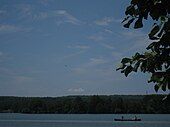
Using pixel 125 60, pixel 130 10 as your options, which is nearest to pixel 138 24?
pixel 130 10

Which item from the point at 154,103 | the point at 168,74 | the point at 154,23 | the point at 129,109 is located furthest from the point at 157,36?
the point at 129,109

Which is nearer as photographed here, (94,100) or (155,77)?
(155,77)

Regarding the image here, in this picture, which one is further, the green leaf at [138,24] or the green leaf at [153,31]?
the green leaf at [153,31]

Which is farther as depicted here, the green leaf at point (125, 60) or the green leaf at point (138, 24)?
the green leaf at point (125, 60)

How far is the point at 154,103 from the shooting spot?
3.99m

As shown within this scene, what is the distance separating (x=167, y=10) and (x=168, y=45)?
13.3 inches

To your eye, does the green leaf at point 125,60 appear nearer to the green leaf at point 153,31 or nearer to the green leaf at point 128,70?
the green leaf at point 128,70

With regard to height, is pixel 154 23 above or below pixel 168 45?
above

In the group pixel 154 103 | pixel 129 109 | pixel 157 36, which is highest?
pixel 129 109

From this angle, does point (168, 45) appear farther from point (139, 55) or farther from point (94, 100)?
point (94, 100)

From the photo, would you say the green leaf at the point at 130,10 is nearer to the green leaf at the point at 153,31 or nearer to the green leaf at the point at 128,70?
the green leaf at the point at 153,31

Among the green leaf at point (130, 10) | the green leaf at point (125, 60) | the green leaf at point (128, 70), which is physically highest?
the green leaf at point (130, 10)

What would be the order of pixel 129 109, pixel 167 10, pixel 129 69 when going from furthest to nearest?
pixel 129 109, pixel 129 69, pixel 167 10

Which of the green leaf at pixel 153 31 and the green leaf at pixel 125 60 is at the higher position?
the green leaf at pixel 153 31
